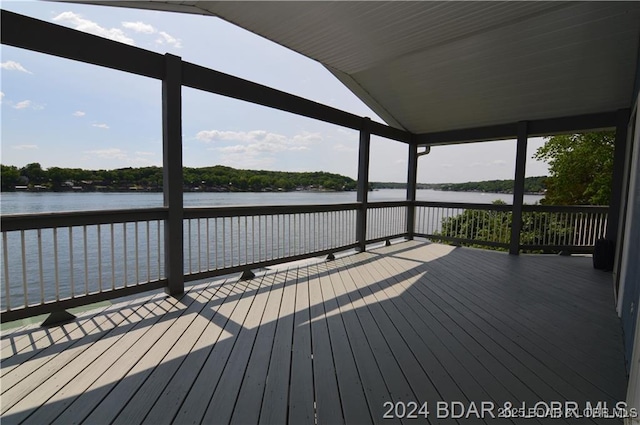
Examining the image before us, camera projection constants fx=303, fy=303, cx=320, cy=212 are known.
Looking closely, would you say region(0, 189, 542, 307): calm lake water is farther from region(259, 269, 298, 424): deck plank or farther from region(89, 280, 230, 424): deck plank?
region(259, 269, 298, 424): deck plank

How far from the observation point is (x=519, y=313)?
3.03m

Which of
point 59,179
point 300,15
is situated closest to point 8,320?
point 59,179

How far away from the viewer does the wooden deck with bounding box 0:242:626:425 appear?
1.65 meters

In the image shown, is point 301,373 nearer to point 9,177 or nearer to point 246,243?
point 246,243

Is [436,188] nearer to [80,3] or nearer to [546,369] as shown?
[546,369]

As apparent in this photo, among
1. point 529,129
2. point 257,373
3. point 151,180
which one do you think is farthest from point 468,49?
point 151,180

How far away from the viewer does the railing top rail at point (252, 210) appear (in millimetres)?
3560

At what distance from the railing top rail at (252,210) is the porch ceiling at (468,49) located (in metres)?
2.13

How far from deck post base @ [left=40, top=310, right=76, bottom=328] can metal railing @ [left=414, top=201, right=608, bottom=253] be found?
6568mm

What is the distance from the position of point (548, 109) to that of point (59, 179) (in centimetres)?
828

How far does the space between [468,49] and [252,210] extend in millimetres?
3784

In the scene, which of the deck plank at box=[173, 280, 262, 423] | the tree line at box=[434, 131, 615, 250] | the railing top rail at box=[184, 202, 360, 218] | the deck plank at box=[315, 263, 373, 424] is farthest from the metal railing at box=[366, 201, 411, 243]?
the deck plank at box=[173, 280, 262, 423]

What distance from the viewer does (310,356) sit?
217 cm

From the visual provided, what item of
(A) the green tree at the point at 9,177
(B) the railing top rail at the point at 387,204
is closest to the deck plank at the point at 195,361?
(A) the green tree at the point at 9,177
